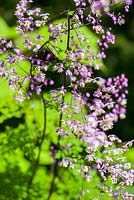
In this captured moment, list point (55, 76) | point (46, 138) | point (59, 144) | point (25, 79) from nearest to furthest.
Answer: point (25, 79) → point (59, 144) → point (46, 138) → point (55, 76)

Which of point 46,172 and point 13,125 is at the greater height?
point 13,125

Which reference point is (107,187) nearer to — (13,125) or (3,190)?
(3,190)

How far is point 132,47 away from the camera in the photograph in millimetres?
3521

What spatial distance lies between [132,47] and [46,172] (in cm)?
138

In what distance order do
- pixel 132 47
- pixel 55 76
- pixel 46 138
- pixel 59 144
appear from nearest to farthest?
pixel 59 144 < pixel 46 138 < pixel 55 76 < pixel 132 47

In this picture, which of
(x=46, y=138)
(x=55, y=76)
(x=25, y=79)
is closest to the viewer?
(x=25, y=79)

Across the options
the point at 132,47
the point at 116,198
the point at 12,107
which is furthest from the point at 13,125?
the point at 132,47

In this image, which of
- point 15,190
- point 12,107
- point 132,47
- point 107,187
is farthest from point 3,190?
point 132,47

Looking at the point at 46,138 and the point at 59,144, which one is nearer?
the point at 59,144

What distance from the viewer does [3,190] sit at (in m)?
2.36

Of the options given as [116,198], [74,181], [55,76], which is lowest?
[116,198]

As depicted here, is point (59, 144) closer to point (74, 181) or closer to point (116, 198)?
point (74, 181)

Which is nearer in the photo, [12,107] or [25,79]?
[25,79]

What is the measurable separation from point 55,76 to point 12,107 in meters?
0.70
